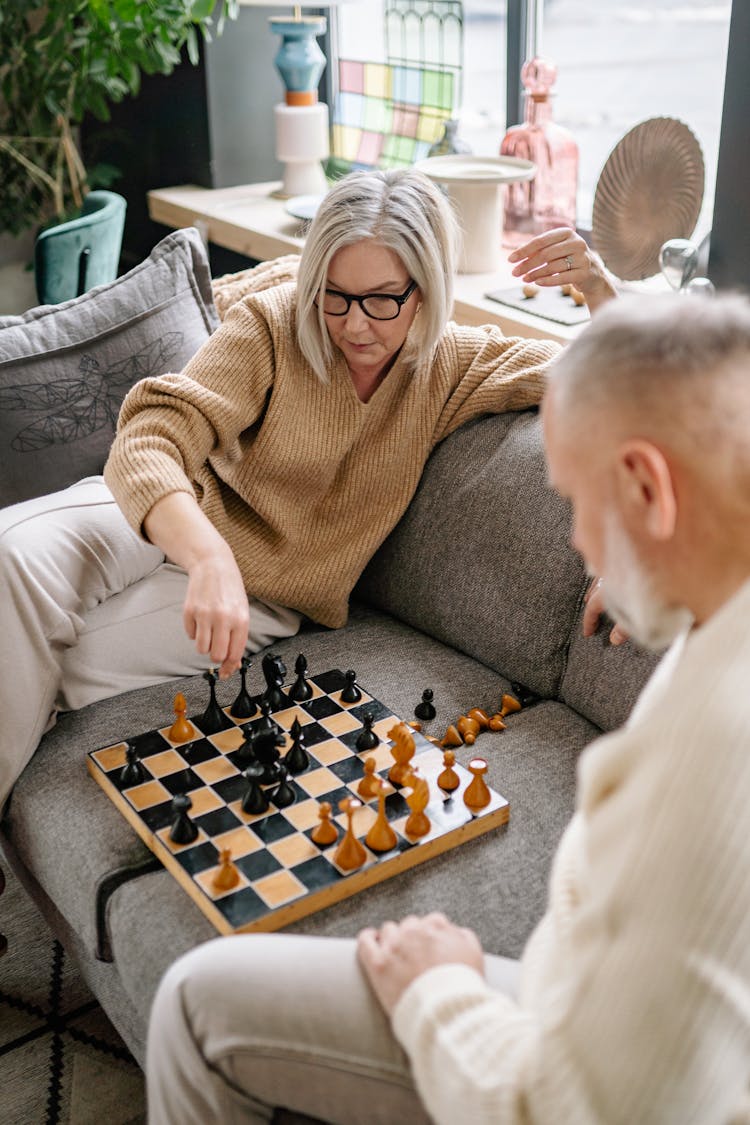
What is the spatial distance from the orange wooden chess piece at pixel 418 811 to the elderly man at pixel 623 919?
350mm

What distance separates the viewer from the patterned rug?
1693 mm

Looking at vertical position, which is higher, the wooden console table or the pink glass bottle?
the pink glass bottle

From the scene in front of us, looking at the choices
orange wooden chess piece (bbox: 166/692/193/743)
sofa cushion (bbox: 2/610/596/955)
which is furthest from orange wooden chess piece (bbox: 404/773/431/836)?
orange wooden chess piece (bbox: 166/692/193/743)

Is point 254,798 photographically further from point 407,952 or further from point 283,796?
point 407,952

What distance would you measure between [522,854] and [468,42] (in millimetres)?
2707

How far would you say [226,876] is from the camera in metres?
1.39

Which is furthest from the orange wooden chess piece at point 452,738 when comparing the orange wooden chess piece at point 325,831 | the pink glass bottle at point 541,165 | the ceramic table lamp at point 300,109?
the ceramic table lamp at point 300,109

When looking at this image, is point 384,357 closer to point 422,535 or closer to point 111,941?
point 422,535

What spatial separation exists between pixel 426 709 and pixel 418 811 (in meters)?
0.34

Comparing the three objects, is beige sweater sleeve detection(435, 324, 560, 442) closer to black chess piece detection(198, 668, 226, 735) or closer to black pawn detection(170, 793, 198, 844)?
black chess piece detection(198, 668, 226, 735)

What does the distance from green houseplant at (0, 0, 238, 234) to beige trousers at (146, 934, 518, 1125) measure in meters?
2.92

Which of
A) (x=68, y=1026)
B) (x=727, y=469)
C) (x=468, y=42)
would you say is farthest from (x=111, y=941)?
(x=468, y=42)

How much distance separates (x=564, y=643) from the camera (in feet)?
6.11

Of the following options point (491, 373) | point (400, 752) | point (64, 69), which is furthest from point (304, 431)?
point (64, 69)
